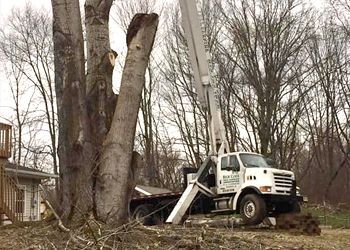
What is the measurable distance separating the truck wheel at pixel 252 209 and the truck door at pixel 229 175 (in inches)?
21.1

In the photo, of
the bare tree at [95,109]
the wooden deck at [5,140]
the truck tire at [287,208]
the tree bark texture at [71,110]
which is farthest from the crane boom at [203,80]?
the wooden deck at [5,140]

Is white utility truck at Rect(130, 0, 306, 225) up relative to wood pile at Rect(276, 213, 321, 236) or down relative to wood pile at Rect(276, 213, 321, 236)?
up

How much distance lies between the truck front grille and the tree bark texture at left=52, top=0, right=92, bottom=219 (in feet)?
32.6

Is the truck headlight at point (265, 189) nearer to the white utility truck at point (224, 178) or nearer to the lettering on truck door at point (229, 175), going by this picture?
the white utility truck at point (224, 178)

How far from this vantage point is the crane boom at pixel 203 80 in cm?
1602

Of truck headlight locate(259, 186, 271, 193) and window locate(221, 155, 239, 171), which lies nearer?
truck headlight locate(259, 186, 271, 193)

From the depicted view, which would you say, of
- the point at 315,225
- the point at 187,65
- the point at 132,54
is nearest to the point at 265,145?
the point at 187,65

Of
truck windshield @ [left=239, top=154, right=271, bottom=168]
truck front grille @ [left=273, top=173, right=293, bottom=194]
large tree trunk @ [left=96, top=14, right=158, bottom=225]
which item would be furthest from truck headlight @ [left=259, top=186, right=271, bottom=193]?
large tree trunk @ [left=96, top=14, right=158, bottom=225]

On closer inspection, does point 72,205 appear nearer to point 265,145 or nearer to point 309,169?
point 265,145

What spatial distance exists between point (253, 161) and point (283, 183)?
111 cm

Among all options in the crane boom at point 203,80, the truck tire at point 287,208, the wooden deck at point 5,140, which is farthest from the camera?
the wooden deck at point 5,140

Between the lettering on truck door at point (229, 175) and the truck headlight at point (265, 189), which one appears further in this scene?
the lettering on truck door at point (229, 175)

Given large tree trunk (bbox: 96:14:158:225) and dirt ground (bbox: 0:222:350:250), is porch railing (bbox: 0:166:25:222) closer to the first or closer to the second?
dirt ground (bbox: 0:222:350:250)

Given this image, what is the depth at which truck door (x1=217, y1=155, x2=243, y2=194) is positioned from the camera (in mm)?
16500
